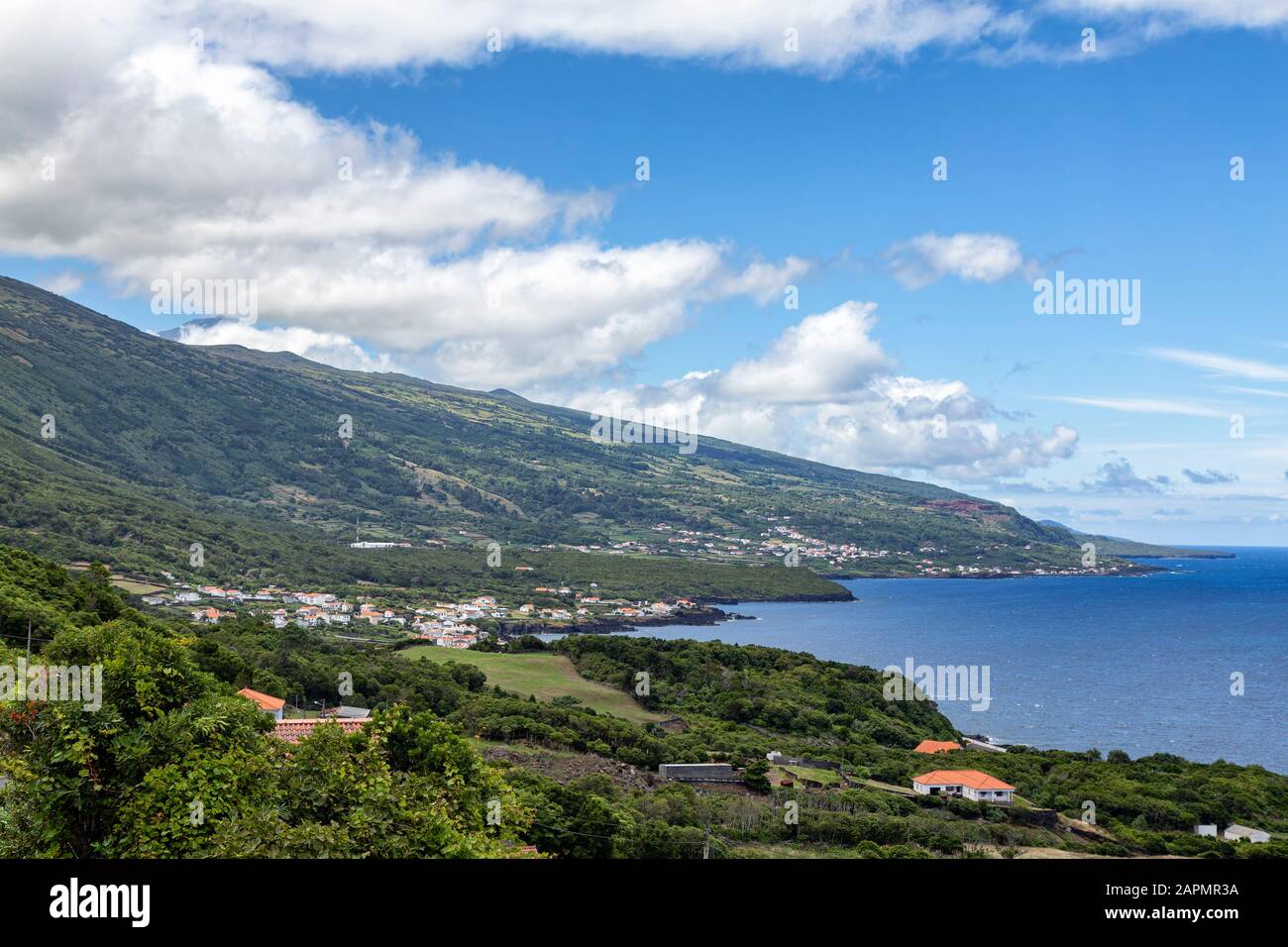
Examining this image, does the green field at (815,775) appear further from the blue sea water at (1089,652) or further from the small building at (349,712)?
the blue sea water at (1089,652)

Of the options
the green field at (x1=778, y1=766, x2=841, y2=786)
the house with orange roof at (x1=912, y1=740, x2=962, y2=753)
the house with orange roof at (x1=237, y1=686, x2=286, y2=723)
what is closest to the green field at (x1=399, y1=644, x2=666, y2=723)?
the green field at (x1=778, y1=766, x2=841, y2=786)

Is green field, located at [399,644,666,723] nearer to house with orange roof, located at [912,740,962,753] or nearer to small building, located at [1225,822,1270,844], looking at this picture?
house with orange roof, located at [912,740,962,753]

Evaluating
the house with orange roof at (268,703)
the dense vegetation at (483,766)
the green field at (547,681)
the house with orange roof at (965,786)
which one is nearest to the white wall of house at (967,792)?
the house with orange roof at (965,786)

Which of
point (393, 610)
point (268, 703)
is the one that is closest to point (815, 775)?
point (268, 703)

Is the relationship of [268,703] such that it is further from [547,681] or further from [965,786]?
[547,681]
